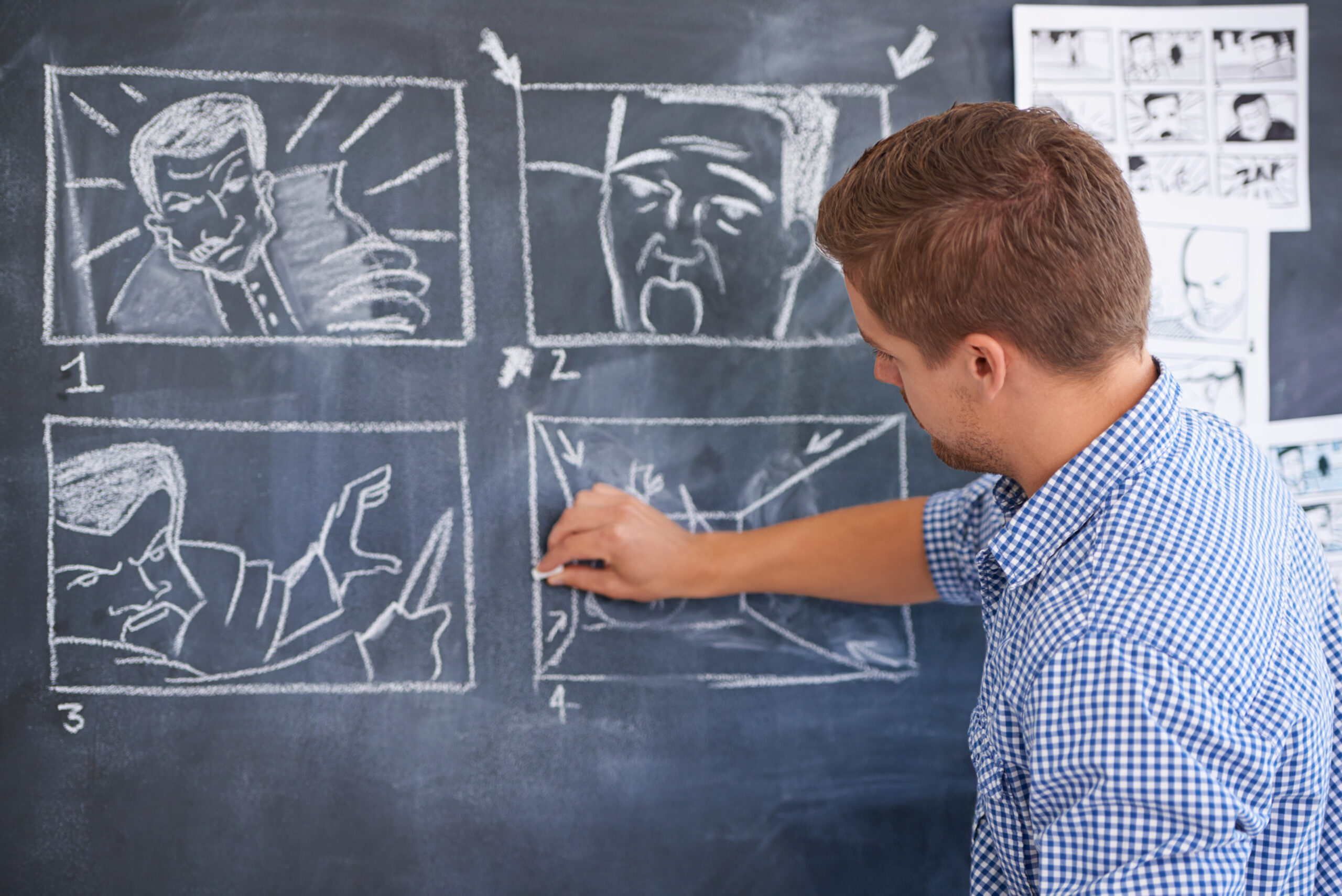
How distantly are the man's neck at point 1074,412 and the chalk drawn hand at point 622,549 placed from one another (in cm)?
51

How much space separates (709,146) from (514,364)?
1.41 feet

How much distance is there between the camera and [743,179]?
4.38 ft

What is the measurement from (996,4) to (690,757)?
48.7 inches

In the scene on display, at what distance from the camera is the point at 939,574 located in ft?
4.15

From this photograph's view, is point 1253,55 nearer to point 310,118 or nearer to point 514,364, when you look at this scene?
point 514,364

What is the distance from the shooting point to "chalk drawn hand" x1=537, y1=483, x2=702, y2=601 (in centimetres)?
128

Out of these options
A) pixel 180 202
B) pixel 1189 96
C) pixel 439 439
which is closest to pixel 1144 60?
pixel 1189 96

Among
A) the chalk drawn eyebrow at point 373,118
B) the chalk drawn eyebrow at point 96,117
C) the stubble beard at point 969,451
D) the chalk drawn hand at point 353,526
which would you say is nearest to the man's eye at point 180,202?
the chalk drawn eyebrow at point 96,117

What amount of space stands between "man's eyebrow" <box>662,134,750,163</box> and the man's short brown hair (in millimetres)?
447

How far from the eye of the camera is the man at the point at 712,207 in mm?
1311

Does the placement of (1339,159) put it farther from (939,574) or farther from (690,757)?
(690,757)

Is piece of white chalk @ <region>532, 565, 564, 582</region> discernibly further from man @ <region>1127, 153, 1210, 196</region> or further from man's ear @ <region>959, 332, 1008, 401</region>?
man @ <region>1127, 153, 1210, 196</region>

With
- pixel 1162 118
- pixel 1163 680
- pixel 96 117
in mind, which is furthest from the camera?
pixel 1162 118

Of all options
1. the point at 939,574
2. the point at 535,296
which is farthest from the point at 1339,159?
the point at 535,296
